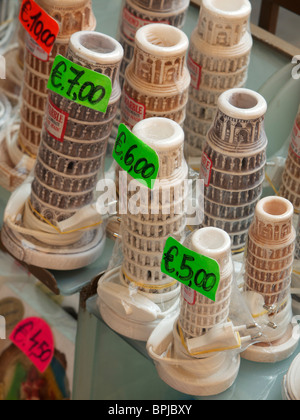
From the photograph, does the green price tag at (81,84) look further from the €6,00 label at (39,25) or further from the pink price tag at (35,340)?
the pink price tag at (35,340)

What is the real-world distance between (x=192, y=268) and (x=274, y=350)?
30 cm

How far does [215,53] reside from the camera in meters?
1.63

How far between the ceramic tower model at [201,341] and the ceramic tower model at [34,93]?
0.52 metres

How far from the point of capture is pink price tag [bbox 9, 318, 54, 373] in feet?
6.28

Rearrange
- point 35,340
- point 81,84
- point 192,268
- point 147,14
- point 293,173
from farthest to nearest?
point 35,340 → point 147,14 → point 293,173 → point 81,84 → point 192,268

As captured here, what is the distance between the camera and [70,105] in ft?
4.87

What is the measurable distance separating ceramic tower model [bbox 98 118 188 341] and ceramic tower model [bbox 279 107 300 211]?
0.25m

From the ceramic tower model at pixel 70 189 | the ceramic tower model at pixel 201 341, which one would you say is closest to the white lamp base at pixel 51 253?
the ceramic tower model at pixel 70 189

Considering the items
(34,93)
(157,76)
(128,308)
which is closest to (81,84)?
(157,76)

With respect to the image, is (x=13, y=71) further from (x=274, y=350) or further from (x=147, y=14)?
(x=274, y=350)

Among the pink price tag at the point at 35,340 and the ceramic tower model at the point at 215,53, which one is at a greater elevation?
Result: the ceramic tower model at the point at 215,53

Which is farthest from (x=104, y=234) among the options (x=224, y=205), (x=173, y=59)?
(x=173, y=59)

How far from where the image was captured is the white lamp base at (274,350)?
5.01ft
